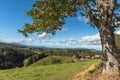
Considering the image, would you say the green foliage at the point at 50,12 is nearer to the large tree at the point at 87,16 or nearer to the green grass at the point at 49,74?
the large tree at the point at 87,16

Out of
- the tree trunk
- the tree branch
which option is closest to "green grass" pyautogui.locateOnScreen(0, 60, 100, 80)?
the tree trunk

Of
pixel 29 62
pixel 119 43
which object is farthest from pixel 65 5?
pixel 29 62

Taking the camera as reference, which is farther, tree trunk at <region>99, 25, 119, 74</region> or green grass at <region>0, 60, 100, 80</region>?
green grass at <region>0, 60, 100, 80</region>

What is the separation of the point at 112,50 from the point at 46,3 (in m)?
5.56

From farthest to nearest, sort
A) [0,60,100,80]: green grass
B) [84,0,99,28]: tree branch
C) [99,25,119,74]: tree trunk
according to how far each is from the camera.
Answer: [0,60,100,80]: green grass → [84,0,99,28]: tree branch → [99,25,119,74]: tree trunk

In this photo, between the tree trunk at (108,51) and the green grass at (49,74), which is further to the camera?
the green grass at (49,74)

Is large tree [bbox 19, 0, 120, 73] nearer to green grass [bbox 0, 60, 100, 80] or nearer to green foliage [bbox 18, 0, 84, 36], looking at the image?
green foliage [bbox 18, 0, 84, 36]

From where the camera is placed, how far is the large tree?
56.5ft

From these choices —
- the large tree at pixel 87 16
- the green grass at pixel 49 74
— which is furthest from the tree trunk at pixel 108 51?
the green grass at pixel 49 74

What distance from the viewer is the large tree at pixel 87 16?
56.5ft

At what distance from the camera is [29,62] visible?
5709 inches

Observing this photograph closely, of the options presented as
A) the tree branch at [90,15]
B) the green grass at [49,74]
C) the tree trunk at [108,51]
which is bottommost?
the green grass at [49,74]

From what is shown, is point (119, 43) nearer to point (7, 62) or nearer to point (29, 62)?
point (29, 62)

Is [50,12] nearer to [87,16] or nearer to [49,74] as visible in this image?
[87,16]
